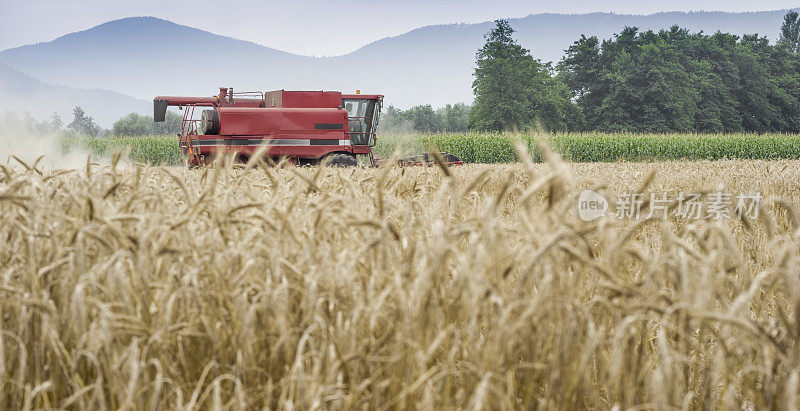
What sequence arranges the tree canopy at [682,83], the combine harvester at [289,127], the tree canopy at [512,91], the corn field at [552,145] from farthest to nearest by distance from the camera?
the tree canopy at [512,91]
the tree canopy at [682,83]
the corn field at [552,145]
the combine harvester at [289,127]

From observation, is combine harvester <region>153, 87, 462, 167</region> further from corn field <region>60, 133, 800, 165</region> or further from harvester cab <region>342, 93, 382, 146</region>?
corn field <region>60, 133, 800, 165</region>

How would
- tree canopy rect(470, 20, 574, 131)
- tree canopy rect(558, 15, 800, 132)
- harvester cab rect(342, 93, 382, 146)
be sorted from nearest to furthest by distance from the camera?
harvester cab rect(342, 93, 382, 146) → tree canopy rect(558, 15, 800, 132) → tree canopy rect(470, 20, 574, 131)

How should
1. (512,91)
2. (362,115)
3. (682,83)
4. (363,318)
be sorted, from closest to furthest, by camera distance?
(363,318) → (362,115) → (682,83) → (512,91)

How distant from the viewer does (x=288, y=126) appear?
13.7 m

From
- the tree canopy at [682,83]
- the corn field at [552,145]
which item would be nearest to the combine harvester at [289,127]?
the corn field at [552,145]

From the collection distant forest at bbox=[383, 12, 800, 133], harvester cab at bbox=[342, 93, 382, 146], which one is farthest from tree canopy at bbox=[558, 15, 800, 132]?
harvester cab at bbox=[342, 93, 382, 146]

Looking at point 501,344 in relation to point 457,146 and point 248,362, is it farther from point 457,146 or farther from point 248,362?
point 457,146

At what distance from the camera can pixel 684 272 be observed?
1.37 metres

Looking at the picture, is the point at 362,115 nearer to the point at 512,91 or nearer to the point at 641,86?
the point at 512,91

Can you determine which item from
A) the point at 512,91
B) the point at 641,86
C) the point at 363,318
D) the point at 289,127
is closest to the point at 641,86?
the point at 641,86

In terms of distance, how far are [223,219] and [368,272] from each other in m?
0.51

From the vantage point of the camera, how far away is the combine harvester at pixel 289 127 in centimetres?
1330

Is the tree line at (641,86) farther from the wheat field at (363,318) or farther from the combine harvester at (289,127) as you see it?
the wheat field at (363,318)

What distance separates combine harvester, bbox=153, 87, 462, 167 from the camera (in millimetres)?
13297
